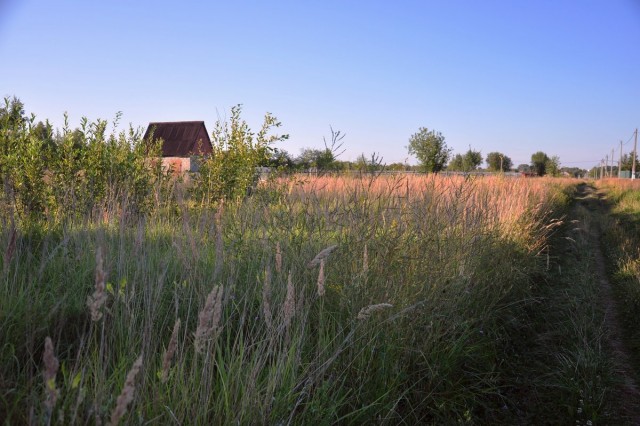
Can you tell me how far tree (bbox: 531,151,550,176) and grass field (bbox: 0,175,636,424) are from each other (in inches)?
3458

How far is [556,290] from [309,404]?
543cm

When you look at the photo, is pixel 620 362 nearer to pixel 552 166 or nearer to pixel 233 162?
pixel 233 162

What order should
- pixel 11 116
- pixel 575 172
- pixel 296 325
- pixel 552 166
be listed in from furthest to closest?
pixel 575 172 → pixel 552 166 → pixel 11 116 → pixel 296 325

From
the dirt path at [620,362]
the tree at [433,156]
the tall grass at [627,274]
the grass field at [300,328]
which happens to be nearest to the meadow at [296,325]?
the grass field at [300,328]

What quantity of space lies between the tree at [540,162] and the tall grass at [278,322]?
88.2m

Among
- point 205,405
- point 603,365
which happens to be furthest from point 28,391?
point 603,365

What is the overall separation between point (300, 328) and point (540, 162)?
302 feet

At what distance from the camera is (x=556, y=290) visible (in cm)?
651

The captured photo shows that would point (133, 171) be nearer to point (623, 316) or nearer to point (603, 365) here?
point (603, 365)

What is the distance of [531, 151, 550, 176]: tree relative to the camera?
84.5 metres

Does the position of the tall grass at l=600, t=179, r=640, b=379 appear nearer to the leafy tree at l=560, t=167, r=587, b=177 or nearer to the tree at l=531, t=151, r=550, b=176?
the tree at l=531, t=151, r=550, b=176

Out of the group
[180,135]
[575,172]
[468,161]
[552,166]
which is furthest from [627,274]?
[575,172]

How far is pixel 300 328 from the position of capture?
2.91 meters

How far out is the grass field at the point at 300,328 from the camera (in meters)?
1.99
